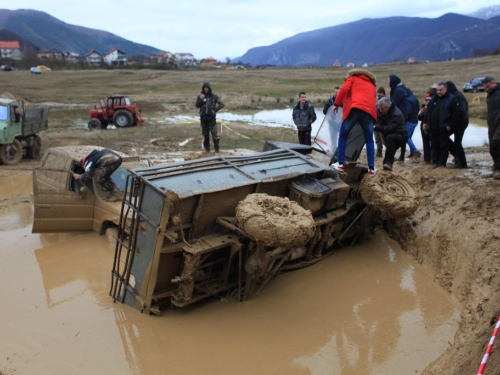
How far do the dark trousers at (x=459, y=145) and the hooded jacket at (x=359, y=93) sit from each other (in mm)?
2871

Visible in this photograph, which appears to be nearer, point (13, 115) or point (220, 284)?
point (220, 284)

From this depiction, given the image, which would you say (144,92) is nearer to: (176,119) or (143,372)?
(176,119)

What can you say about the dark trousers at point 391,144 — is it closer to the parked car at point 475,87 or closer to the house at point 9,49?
the parked car at point 475,87

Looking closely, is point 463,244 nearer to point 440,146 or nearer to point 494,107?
point 494,107

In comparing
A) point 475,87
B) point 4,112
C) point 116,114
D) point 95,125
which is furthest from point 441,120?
point 475,87

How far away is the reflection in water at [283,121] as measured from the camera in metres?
14.4

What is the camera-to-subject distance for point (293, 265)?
6.10 m

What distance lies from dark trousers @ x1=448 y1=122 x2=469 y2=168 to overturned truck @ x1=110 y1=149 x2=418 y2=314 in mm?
3834

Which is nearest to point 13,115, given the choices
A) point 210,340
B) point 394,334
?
point 210,340

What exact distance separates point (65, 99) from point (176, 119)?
35.9 feet

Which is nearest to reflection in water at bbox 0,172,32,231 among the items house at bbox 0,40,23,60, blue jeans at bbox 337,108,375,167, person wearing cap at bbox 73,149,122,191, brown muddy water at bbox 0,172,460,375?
brown muddy water at bbox 0,172,460,375

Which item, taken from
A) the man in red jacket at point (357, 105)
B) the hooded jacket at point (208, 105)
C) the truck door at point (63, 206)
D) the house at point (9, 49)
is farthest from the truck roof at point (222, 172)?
the house at point (9, 49)

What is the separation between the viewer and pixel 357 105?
6.50m

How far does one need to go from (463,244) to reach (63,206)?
20.7 ft
